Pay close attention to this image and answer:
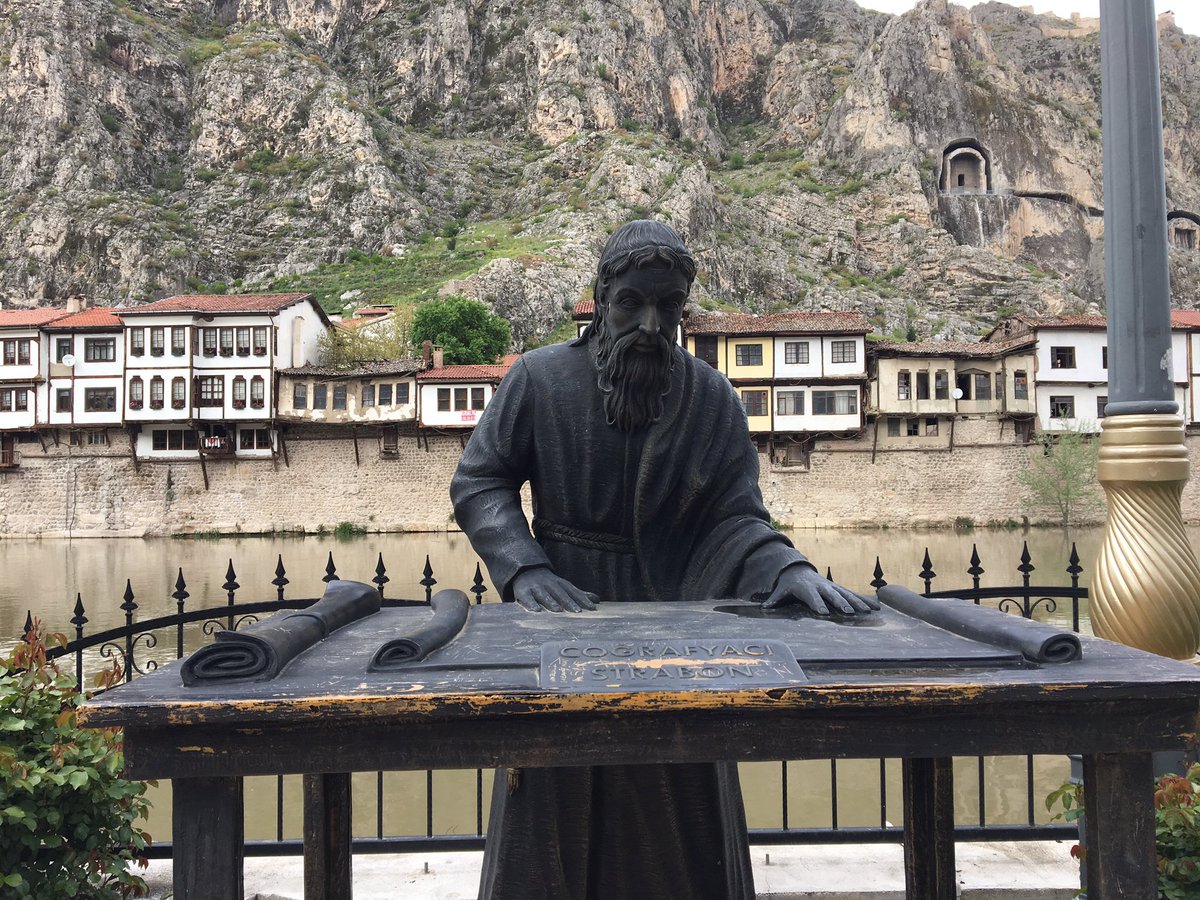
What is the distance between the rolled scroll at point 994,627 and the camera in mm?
1775

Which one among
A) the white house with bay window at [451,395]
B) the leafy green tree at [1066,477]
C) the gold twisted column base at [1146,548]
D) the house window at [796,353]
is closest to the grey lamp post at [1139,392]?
the gold twisted column base at [1146,548]

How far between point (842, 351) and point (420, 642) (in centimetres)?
3590

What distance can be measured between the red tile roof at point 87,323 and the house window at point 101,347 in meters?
0.59

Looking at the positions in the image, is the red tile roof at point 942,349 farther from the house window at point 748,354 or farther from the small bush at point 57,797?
the small bush at point 57,797

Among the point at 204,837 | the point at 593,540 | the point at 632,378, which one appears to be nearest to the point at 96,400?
the point at 593,540

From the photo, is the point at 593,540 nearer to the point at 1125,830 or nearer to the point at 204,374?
the point at 1125,830

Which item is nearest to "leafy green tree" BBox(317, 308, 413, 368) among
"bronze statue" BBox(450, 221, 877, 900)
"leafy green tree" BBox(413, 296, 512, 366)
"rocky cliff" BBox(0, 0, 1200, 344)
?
"leafy green tree" BBox(413, 296, 512, 366)

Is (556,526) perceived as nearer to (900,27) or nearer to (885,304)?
(885,304)

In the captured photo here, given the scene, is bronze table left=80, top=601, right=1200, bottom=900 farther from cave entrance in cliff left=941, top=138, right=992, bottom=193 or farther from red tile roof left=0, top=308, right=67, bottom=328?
cave entrance in cliff left=941, top=138, right=992, bottom=193

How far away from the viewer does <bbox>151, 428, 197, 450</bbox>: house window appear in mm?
35781

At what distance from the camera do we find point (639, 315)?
2.60m

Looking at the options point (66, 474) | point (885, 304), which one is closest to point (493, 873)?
point (66, 474)

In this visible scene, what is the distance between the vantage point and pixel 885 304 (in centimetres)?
6009

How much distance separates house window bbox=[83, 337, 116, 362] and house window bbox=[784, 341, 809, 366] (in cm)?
3036
